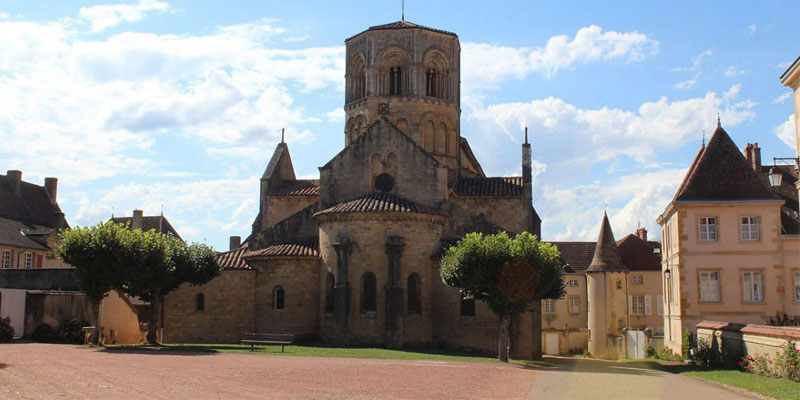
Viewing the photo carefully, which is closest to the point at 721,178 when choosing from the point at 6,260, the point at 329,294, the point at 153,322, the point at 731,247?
the point at 731,247

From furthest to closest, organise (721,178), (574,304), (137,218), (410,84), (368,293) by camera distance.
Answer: (137,218) → (574,304) → (410,84) → (368,293) → (721,178)

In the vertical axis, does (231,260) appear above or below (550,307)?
above

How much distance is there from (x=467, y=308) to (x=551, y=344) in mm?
27024

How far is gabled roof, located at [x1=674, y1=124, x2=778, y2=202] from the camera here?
114ft

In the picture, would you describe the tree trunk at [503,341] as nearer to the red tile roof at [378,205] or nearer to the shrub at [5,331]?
the red tile roof at [378,205]

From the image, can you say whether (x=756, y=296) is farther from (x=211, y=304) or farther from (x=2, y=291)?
(x=2, y=291)

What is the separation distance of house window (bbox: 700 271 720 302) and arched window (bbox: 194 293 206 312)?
82.3 feet

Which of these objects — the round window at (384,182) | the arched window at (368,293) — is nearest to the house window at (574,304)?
the round window at (384,182)

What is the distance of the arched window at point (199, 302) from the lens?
4231cm

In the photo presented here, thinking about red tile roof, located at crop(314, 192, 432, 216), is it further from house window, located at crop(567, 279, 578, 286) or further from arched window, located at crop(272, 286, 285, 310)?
house window, located at crop(567, 279, 578, 286)

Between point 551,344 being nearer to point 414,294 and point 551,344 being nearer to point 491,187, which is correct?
point 491,187

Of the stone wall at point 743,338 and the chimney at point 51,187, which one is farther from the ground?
the chimney at point 51,187

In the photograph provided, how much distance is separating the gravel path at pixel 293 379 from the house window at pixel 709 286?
8.03 m

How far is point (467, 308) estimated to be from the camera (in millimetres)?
39688
